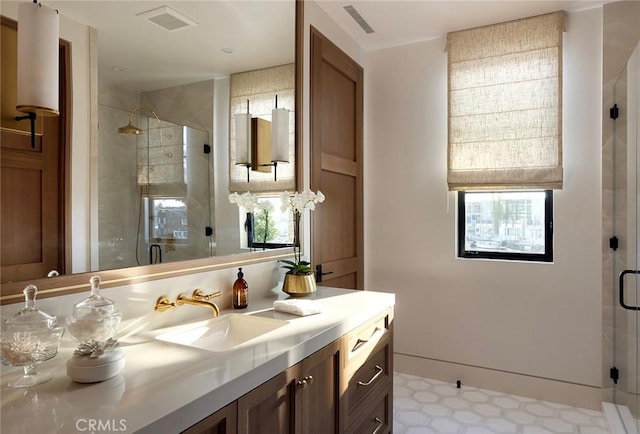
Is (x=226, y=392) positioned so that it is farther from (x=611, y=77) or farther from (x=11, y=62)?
(x=611, y=77)

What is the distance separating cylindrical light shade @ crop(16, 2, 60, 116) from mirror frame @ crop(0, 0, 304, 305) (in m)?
0.52

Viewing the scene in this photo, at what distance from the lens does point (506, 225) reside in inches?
121

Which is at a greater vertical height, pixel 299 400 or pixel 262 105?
pixel 262 105

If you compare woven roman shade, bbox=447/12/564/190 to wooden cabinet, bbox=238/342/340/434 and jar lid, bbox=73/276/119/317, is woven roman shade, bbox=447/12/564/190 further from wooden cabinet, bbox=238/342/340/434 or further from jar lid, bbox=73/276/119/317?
jar lid, bbox=73/276/119/317

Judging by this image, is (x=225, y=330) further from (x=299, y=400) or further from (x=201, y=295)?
(x=299, y=400)

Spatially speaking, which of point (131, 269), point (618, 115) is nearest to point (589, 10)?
point (618, 115)

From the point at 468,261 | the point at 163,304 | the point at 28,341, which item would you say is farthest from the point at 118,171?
the point at 468,261

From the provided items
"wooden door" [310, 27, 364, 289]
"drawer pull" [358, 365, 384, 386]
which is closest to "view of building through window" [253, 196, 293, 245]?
"wooden door" [310, 27, 364, 289]

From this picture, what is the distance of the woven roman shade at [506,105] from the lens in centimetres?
282

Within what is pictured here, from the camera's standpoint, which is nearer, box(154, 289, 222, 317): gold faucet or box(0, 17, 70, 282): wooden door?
box(0, 17, 70, 282): wooden door

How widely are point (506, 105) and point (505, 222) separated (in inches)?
34.2

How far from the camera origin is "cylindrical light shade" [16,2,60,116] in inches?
45.9

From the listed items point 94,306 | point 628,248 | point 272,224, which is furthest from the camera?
point 628,248

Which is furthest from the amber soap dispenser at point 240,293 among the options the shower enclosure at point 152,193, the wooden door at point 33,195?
the wooden door at point 33,195
